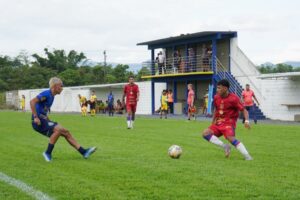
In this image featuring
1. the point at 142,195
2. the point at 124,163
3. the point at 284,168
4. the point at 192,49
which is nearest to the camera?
the point at 142,195

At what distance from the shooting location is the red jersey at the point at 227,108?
11.2 m

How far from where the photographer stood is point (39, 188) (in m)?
7.59

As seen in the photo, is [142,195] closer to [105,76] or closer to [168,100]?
[168,100]

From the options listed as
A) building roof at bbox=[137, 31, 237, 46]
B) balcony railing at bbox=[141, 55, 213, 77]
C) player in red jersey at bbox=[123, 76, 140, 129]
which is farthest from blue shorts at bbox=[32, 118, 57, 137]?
balcony railing at bbox=[141, 55, 213, 77]

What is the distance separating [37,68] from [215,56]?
50.8m

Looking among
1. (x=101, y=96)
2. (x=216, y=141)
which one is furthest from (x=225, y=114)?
(x=101, y=96)

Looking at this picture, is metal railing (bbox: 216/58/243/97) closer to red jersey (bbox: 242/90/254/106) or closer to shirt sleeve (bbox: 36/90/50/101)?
red jersey (bbox: 242/90/254/106)

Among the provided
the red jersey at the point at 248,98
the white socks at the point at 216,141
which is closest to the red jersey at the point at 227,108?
the white socks at the point at 216,141

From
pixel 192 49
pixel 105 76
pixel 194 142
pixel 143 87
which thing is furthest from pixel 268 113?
pixel 105 76

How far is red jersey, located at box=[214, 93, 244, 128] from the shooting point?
36.6 feet

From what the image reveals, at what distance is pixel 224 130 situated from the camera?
11.2 meters

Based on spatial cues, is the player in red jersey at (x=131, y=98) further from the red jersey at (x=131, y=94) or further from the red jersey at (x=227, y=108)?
the red jersey at (x=227, y=108)

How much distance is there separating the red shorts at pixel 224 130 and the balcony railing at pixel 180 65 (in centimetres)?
2914

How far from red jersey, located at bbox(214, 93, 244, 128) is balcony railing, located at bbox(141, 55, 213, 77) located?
2918 cm
